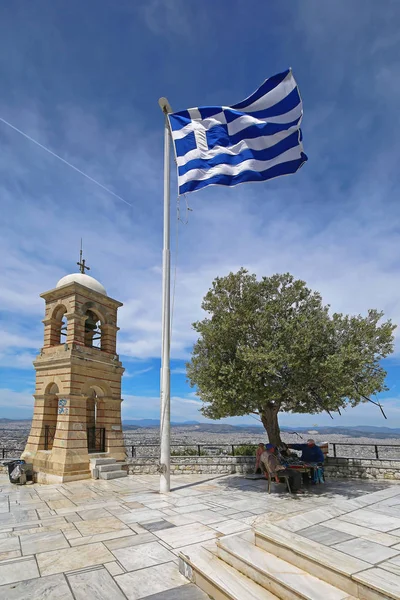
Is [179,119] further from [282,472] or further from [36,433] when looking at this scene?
[36,433]

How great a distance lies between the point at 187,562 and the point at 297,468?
690 cm

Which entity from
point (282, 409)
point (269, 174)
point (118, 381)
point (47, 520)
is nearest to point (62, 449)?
point (118, 381)

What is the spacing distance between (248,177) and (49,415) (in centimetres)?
1160

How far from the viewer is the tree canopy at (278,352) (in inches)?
400

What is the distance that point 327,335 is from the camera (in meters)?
10.9

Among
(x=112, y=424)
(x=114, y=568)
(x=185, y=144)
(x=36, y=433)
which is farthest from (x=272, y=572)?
(x=36, y=433)

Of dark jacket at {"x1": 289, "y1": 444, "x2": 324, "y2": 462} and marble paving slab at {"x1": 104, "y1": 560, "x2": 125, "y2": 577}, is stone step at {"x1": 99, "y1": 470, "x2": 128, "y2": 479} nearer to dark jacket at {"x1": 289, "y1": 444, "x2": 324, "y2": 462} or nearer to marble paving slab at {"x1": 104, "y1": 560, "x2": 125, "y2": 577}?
dark jacket at {"x1": 289, "y1": 444, "x2": 324, "y2": 462}

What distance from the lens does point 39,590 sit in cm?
463

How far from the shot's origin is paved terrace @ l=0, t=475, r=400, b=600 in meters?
4.63

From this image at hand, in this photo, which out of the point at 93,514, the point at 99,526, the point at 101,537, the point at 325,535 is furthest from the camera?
the point at 93,514

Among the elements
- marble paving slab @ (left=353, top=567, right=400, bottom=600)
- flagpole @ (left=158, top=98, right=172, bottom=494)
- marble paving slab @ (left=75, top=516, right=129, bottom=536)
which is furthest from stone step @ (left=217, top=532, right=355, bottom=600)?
flagpole @ (left=158, top=98, right=172, bottom=494)

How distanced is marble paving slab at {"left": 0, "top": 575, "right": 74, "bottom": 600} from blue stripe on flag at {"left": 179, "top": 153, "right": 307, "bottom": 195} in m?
8.90

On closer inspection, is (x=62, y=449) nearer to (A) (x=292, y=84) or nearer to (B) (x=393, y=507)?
(B) (x=393, y=507)

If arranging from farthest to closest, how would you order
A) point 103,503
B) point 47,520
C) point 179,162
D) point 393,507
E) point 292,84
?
point 179,162, point 292,84, point 103,503, point 47,520, point 393,507
